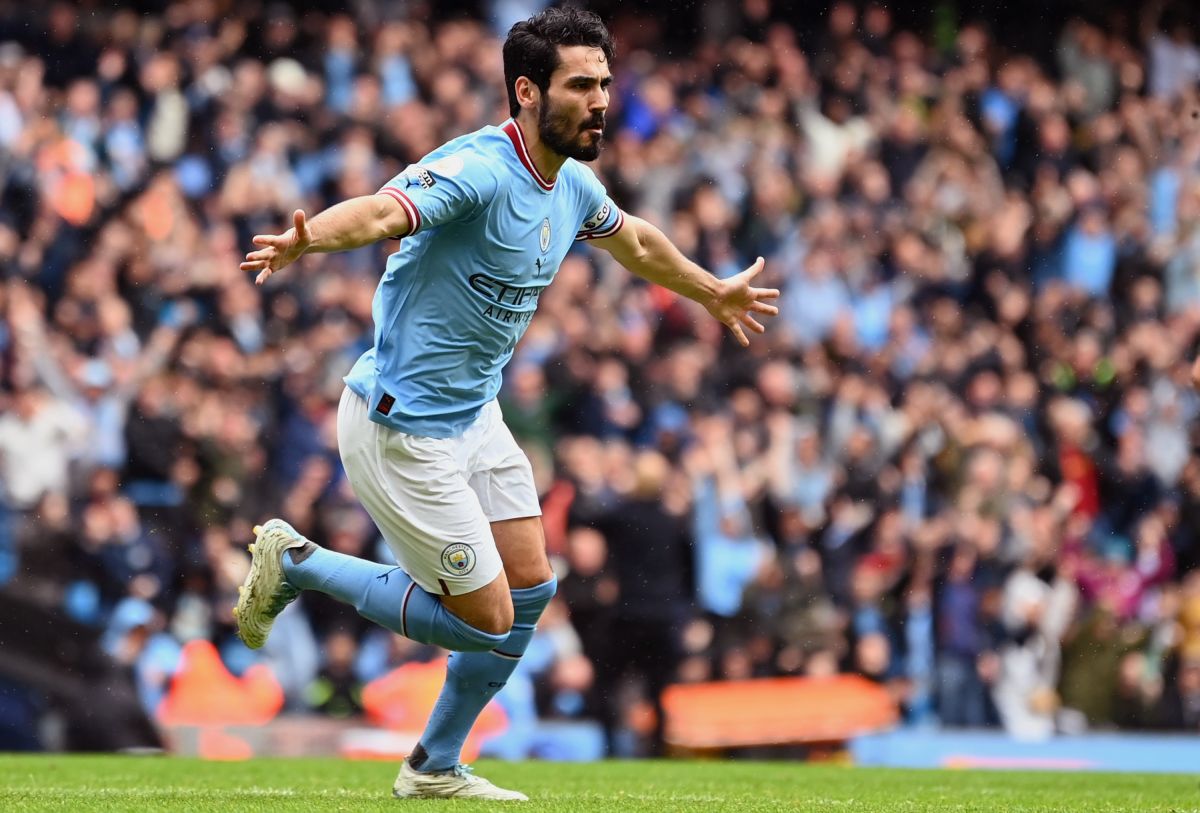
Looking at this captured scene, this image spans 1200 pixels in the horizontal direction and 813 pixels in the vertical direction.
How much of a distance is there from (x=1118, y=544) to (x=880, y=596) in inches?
102

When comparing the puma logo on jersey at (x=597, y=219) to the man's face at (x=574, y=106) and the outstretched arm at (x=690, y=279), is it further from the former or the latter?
the man's face at (x=574, y=106)

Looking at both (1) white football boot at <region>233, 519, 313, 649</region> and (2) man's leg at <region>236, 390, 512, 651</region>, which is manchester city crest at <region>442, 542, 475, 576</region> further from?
(1) white football boot at <region>233, 519, 313, 649</region>

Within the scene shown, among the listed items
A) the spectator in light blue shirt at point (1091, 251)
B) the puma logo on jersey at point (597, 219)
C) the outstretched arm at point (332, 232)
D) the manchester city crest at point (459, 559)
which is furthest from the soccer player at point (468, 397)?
the spectator in light blue shirt at point (1091, 251)

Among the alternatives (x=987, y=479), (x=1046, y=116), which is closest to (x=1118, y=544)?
(x=987, y=479)

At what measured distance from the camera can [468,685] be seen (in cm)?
645

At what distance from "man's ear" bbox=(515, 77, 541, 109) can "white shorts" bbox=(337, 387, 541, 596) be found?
41.7 inches

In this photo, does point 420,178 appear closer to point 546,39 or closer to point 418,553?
point 546,39

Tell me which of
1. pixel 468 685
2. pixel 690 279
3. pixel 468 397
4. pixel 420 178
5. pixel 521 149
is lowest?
pixel 468 685

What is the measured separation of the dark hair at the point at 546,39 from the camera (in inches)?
240

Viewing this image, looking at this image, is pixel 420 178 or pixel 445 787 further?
pixel 445 787

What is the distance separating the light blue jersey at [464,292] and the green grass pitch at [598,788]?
1.32 m

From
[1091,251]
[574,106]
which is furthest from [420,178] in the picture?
[1091,251]

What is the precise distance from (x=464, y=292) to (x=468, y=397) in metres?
0.39

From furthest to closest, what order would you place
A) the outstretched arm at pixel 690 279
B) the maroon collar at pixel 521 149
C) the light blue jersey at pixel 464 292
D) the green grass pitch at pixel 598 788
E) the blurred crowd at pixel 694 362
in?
1. the blurred crowd at pixel 694 362
2. the outstretched arm at pixel 690 279
3. the green grass pitch at pixel 598 788
4. the maroon collar at pixel 521 149
5. the light blue jersey at pixel 464 292
